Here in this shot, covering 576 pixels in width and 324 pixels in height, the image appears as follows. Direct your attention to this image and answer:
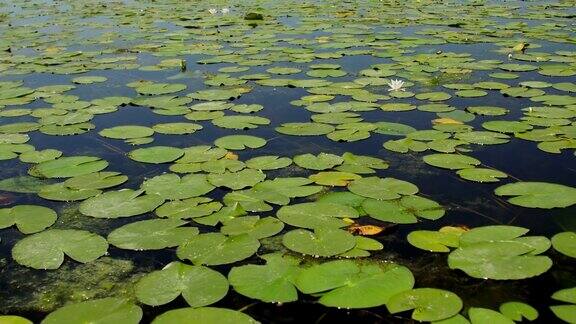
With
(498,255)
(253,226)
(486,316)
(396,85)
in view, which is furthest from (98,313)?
A: (396,85)

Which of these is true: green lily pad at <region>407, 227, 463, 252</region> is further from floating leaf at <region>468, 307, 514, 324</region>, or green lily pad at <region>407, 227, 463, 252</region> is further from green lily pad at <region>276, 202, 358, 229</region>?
floating leaf at <region>468, 307, 514, 324</region>

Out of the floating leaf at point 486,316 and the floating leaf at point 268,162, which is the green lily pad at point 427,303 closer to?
the floating leaf at point 486,316

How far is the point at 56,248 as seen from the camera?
2174 mm

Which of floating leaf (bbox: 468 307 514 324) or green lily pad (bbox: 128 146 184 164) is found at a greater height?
green lily pad (bbox: 128 146 184 164)

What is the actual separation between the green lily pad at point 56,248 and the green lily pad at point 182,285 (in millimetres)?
347

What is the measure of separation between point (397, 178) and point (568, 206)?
2.68 ft

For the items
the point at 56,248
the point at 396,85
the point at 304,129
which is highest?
the point at 396,85

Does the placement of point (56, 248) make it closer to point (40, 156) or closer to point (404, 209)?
point (40, 156)

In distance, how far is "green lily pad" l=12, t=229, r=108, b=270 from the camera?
6.89ft

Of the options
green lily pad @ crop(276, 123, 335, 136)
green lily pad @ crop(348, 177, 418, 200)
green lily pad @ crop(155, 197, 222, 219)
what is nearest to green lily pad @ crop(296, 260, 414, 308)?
green lily pad @ crop(348, 177, 418, 200)

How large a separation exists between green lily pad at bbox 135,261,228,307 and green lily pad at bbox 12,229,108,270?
35 centimetres

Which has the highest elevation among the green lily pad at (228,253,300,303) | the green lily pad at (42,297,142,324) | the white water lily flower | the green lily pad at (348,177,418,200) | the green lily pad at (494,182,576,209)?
the white water lily flower

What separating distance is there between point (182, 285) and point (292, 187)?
0.93 meters

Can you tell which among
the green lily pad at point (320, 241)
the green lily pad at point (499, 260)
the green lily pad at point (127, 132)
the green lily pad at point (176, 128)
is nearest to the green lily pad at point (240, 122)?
the green lily pad at point (176, 128)
